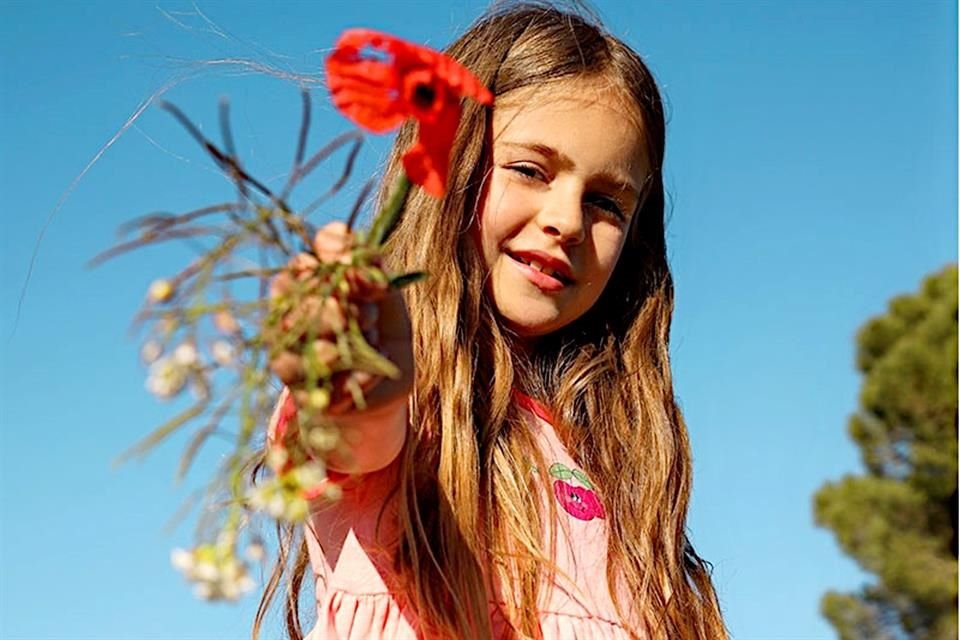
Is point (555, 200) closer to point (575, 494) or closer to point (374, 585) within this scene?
point (575, 494)

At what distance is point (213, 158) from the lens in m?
0.91

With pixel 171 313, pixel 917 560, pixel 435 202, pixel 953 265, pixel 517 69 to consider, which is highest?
pixel 953 265

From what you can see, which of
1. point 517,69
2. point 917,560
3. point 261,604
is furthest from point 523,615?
point 917,560

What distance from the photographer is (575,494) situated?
5.67 feet

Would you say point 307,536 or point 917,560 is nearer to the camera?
point 307,536

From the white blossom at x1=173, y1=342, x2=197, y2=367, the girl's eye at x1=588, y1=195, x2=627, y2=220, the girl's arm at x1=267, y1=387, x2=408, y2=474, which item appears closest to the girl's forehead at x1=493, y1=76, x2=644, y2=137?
the girl's eye at x1=588, y1=195, x2=627, y2=220

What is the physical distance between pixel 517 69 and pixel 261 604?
734 mm

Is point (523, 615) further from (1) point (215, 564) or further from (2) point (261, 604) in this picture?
(1) point (215, 564)

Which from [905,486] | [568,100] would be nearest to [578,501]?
[568,100]

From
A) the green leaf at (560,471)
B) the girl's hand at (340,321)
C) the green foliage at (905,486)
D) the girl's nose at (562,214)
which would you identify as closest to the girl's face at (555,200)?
the girl's nose at (562,214)

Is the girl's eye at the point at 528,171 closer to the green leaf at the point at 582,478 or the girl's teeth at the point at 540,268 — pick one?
the girl's teeth at the point at 540,268

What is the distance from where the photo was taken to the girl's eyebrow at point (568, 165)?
1.66 meters

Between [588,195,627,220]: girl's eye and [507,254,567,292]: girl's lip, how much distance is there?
0.11m

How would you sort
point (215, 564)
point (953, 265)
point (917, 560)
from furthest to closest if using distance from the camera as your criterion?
point (953, 265) < point (917, 560) < point (215, 564)
